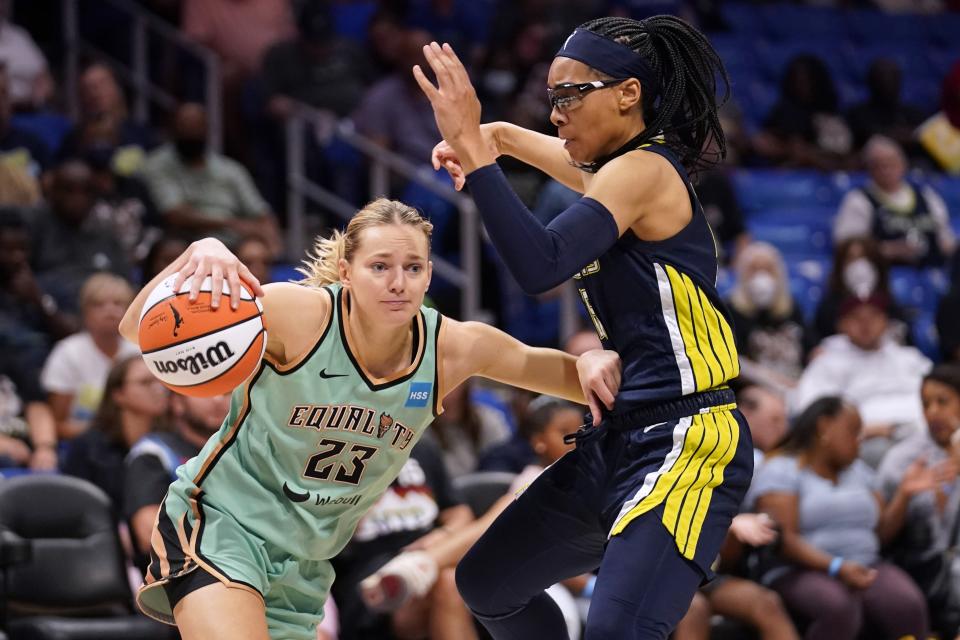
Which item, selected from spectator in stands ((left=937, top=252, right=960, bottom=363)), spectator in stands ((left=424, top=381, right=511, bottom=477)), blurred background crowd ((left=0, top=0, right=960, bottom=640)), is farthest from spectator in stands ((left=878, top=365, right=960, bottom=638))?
A: spectator in stands ((left=424, top=381, right=511, bottom=477))

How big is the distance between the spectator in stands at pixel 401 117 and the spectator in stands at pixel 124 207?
1776mm

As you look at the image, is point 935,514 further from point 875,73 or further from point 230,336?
point 875,73

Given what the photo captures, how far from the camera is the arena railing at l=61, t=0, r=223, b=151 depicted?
1025 centimetres

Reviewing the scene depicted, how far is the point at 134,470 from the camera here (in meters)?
6.17

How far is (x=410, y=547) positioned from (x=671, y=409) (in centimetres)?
281

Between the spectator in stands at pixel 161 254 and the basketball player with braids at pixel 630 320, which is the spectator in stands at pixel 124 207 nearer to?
the spectator in stands at pixel 161 254

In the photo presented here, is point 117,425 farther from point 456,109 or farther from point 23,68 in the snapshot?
point 23,68

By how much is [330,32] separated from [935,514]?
5490 mm

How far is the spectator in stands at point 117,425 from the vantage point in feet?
22.0

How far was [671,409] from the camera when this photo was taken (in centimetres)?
391

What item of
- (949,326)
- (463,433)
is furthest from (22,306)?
(949,326)

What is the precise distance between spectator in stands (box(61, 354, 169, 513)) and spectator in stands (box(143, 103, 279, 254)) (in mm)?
2337

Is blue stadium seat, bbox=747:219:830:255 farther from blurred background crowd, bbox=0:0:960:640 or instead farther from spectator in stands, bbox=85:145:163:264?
spectator in stands, bbox=85:145:163:264

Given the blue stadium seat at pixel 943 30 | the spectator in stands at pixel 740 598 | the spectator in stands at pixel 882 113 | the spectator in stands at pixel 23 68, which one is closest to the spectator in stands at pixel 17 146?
the spectator in stands at pixel 23 68
